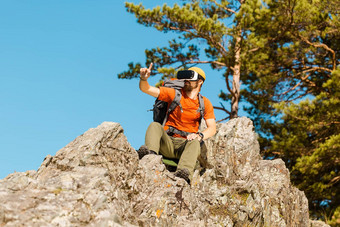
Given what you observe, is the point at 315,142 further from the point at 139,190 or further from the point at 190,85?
the point at 139,190

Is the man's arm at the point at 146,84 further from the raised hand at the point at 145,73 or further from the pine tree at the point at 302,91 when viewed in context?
the pine tree at the point at 302,91

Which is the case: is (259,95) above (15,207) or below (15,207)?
above

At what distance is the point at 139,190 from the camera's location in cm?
481

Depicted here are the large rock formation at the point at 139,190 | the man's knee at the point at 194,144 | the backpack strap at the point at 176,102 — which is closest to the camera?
the large rock formation at the point at 139,190

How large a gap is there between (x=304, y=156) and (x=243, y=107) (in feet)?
16.9

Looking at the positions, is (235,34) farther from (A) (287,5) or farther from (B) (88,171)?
(B) (88,171)

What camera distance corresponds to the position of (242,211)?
628cm

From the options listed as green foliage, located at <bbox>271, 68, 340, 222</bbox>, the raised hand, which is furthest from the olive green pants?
green foliage, located at <bbox>271, 68, 340, 222</bbox>

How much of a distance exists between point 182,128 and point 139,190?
182 centimetres

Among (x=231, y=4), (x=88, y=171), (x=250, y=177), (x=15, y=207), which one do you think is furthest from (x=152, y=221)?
(x=231, y=4)

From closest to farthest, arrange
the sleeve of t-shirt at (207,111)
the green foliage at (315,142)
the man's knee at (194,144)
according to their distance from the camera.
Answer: the man's knee at (194,144) < the sleeve of t-shirt at (207,111) < the green foliage at (315,142)

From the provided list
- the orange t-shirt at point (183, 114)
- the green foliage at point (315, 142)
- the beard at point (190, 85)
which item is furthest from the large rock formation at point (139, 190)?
the green foliage at point (315, 142)

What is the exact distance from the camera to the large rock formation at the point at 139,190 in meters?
3.26

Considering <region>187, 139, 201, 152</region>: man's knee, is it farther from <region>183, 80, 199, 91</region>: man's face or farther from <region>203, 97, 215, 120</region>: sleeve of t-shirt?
<region>183, 80, 199, 91</region>: man's face
